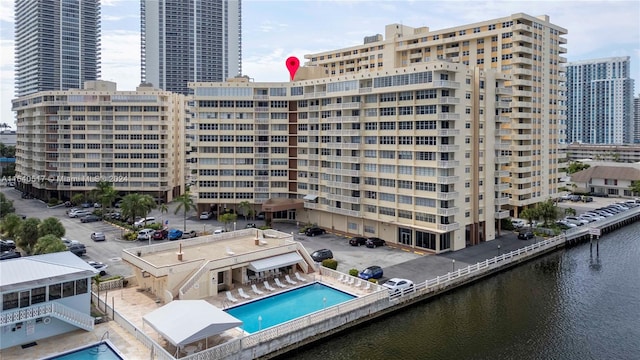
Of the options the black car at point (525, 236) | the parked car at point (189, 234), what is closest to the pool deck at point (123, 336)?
the parked car at point (189, 234)

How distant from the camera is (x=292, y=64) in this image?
295 ft

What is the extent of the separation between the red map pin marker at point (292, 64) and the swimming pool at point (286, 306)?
48793mm

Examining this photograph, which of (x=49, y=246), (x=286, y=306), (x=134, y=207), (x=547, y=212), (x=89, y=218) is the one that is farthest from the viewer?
(x=89, y=218)

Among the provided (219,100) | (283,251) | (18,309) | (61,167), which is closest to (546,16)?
(219,100)

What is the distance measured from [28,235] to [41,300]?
98.6 feet

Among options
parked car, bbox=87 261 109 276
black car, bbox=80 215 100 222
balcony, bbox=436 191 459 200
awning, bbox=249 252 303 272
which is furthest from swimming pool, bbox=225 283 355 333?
black car, bbox=80 215 100 222

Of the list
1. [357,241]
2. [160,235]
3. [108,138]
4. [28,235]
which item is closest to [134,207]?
[160,235]

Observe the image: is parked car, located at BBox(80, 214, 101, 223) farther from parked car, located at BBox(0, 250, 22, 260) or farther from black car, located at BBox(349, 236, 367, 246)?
black car, located at BBox(349, 236, 367, 246)

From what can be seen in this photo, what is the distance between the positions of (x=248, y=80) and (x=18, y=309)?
61.7 meters

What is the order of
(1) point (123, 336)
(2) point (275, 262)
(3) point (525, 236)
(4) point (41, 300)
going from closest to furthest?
(4) point (41, 300)
(1) point (123, 336)
(2) point (275, 262)
(3) point (525, 236)

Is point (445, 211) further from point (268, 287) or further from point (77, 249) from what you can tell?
point (77, 249)

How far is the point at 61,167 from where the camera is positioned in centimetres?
11156

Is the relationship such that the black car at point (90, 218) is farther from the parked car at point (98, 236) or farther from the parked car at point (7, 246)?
the parked car at point (7, 246)

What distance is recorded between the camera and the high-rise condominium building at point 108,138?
10975 cm
